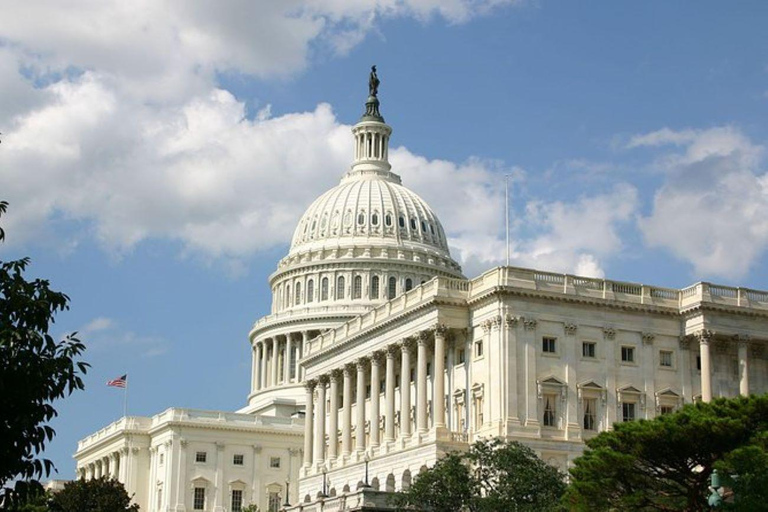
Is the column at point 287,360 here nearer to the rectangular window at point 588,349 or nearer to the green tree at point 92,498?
the green tree at point 92,498

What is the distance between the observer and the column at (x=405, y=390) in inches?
4323

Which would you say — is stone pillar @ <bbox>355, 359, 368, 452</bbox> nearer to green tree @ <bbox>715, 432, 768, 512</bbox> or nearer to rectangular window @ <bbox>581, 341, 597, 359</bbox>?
rectangular window @ <bbox>581, 341, 597, 359</bbox>

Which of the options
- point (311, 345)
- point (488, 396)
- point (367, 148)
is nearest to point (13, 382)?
point (488, 396)

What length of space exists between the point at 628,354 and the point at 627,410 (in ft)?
14.4

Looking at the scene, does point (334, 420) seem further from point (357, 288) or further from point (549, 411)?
point (357, 288)

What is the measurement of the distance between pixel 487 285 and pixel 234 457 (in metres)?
61.6

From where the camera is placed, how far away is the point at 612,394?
103 m

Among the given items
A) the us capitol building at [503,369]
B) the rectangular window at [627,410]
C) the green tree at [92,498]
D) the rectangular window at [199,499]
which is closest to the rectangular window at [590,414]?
the us capitol building at [503,369]

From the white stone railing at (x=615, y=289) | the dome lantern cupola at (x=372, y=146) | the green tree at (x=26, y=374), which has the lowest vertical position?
the green tree at (x=26, y=374)

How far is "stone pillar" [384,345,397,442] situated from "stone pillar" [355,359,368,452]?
12.2 feet

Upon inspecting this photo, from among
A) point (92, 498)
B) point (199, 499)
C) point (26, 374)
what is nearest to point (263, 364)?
point (199, 499)

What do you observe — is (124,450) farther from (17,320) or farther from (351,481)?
(17,320)

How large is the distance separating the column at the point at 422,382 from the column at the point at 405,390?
0.81m

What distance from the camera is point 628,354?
10506cm
